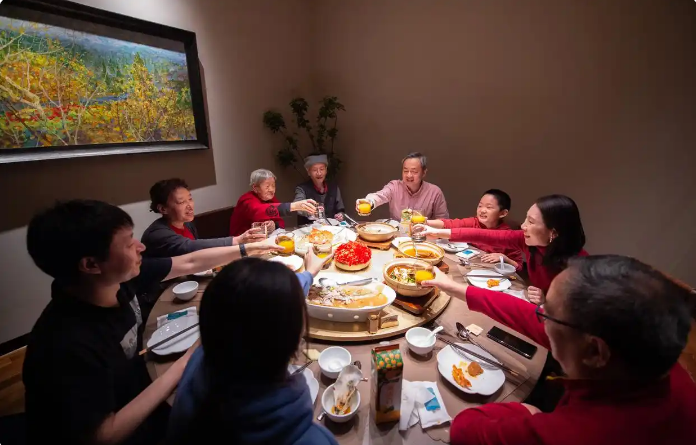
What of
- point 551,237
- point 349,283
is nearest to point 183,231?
point 349,283

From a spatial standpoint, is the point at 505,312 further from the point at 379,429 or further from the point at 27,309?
the point at 27,309

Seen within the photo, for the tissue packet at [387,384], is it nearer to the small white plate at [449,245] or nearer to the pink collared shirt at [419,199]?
the small white plate at [449,245]

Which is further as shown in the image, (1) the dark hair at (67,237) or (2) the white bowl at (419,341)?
(2) the white bowl at (419,341)

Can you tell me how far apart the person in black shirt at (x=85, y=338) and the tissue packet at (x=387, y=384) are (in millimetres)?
749

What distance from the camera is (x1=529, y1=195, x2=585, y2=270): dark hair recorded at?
1837 mm

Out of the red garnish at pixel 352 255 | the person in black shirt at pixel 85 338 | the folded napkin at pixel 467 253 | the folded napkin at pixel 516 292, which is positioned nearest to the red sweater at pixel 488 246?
the folded napkin at pixel 467 253

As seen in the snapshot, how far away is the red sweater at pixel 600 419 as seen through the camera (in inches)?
30.4

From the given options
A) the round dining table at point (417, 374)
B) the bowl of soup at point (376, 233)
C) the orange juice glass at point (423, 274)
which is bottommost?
the round dining table at point (417, 374)

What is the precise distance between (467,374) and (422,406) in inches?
10.0

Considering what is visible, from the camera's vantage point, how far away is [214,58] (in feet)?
11.9

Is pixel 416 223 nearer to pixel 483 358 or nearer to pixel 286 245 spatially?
pixel 286 245

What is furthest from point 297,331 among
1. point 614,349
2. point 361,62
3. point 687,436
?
point 361,62

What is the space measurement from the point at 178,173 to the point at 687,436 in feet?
13.4

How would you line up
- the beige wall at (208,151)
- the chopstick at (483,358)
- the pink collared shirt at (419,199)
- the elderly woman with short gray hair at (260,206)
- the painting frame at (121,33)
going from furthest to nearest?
the pink collared shirt at (419,199) < the elderly woman with short gray hair at (260,206) < the beige wall at (208,151) < the painting frame at (121,33) < the chopstick at (483,358)
